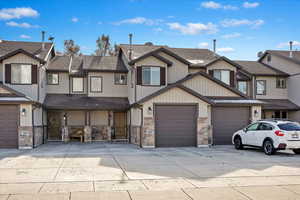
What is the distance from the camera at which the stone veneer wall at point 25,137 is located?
1980 centimetres

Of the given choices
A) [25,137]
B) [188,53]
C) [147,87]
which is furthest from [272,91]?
[25,137]

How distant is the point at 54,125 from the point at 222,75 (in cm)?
1341

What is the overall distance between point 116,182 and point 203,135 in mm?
11875

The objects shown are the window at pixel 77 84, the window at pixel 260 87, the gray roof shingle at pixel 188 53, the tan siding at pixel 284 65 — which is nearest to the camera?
the window at pixel 77 84

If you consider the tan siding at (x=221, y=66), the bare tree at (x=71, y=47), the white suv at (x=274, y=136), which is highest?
the bare tree at (x=71, y=47)

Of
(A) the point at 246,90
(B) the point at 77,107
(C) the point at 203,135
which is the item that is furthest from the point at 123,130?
(A) the point at 246,90

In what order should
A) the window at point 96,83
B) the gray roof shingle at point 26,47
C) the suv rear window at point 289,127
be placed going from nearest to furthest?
1. the suv rear window at point 289,127
2. the gray roof shingle at point 26,47
3. the window at point 96,83

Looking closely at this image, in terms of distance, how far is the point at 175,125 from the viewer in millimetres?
20703

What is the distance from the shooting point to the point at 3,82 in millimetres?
22594

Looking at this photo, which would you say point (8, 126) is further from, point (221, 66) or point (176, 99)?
point (221, 66)

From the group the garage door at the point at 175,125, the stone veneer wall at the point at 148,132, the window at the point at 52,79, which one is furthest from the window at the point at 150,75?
the window at the point at 52,79

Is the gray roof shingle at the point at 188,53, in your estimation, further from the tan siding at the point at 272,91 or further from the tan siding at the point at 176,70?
the tan siding at the point at 272,91

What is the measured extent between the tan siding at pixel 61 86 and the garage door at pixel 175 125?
925 cm

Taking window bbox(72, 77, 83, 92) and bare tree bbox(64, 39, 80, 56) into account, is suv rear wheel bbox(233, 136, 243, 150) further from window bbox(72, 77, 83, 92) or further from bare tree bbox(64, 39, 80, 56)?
bare tree bbox(64, 39, 80, 56)
